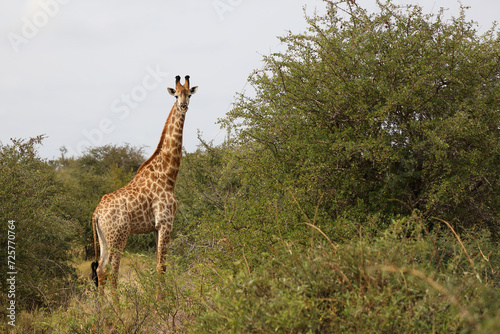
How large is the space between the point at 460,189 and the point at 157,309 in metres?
4.93

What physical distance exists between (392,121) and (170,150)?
408cm

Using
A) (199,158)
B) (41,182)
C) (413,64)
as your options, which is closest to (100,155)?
(199,158)

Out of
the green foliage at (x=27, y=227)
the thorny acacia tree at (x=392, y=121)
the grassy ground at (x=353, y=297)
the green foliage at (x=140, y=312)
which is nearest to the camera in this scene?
the grassy ground at (x=353, y=297)

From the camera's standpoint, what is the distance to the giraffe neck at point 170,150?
8.54m

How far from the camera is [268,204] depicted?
7516 mm

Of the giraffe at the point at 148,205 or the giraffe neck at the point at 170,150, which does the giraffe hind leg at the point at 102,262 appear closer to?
the giraffe at the point at 148,205

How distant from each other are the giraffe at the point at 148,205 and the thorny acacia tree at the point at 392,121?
1.45 meters

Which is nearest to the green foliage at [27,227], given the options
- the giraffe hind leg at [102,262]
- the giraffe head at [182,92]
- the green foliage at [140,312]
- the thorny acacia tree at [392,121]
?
the giraffe hind leg at [102,262]

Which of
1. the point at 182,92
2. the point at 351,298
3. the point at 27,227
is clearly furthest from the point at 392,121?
the point at 27,227

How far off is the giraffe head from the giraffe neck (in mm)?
178

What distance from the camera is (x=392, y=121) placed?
805cm

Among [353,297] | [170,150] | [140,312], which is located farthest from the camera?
[170,150]

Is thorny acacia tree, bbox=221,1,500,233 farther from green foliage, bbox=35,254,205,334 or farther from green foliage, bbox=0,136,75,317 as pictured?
green foliage, bbox=0,136,75,317

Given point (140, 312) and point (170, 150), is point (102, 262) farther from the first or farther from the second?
point (170, 150)
